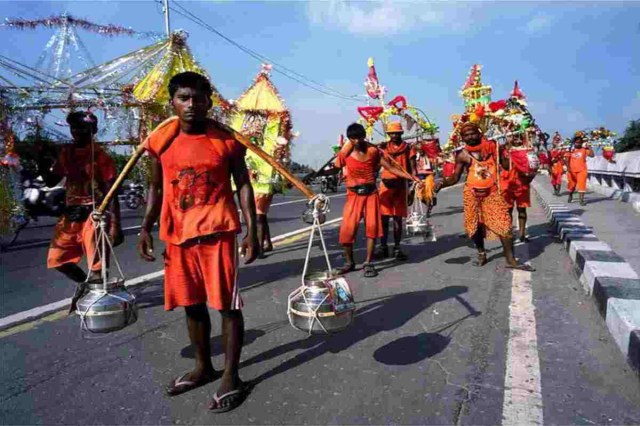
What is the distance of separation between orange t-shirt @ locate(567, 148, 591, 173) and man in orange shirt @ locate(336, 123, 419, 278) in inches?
378

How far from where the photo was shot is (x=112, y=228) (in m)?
4.29

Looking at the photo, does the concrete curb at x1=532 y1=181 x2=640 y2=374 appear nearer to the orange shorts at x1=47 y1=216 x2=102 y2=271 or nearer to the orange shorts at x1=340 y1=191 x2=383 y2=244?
the orange shorts at x1=340 y1=191 x2=383 y2=244

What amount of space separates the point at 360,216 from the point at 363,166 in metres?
0.62

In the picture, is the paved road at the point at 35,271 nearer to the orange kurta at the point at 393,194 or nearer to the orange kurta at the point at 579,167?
the orange kurta at the point at 393,194

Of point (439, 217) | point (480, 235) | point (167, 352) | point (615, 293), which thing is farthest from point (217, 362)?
point (439, 217)

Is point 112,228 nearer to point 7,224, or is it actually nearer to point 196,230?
point 7,224

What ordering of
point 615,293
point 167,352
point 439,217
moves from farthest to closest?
1. point 439,217
2. point 615,293
3. point 167,352

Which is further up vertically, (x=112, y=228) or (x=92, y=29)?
(x=92, y=29)

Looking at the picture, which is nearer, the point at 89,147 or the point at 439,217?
the point at 89,147

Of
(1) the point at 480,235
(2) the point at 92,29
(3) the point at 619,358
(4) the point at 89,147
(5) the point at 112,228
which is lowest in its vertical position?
(3) the point at 619,358

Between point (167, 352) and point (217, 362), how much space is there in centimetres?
45

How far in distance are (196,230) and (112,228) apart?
1788mm

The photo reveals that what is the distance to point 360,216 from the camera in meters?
6.42

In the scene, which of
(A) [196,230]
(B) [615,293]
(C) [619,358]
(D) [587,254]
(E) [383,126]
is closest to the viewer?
(A) [196,230]
